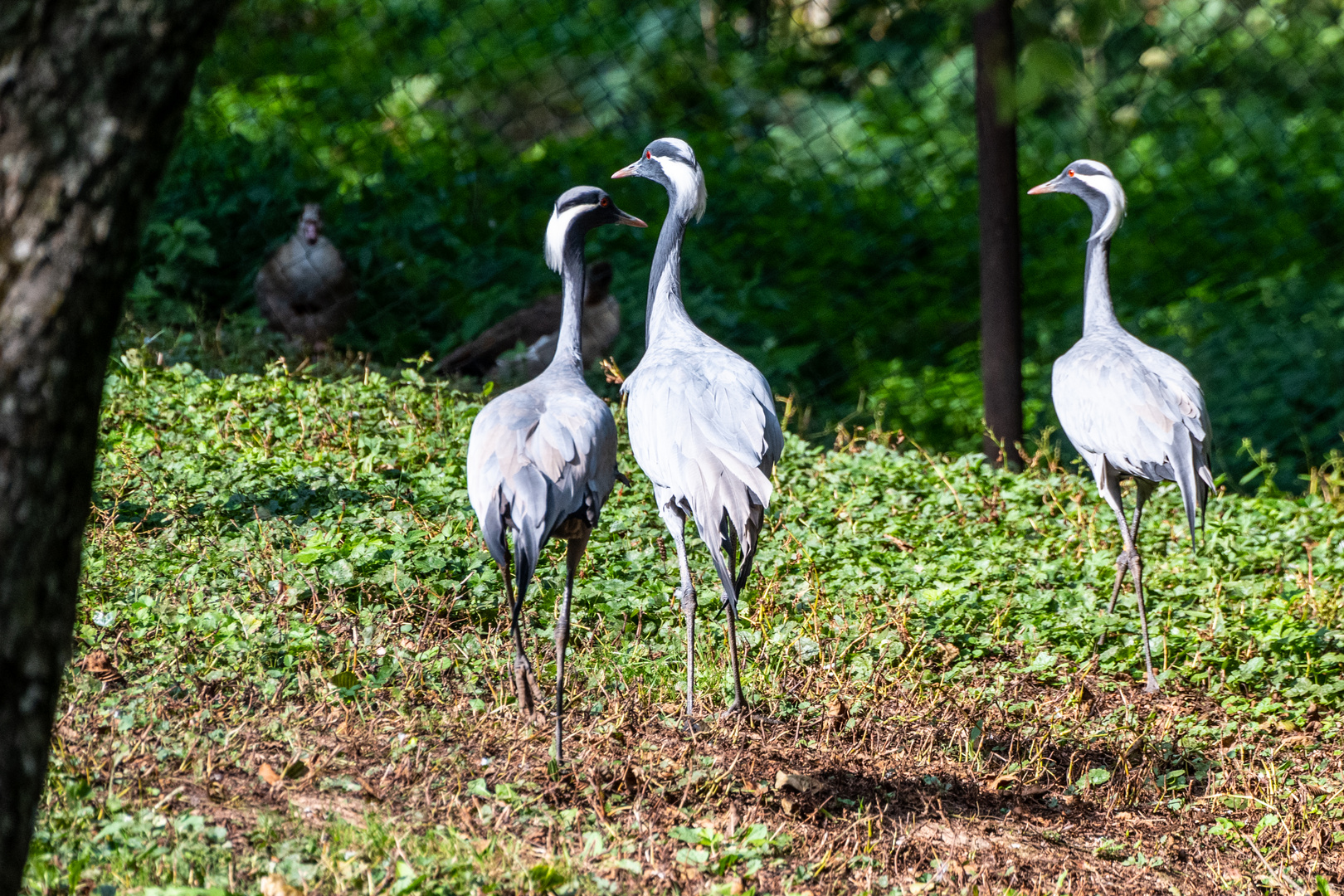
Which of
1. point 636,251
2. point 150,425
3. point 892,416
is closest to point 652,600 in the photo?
point 150,425

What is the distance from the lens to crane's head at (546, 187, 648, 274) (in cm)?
426

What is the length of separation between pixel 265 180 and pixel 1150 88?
7.64m

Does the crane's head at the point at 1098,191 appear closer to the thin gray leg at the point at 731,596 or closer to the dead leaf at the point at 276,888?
the thin gray leg at the point at 731,596

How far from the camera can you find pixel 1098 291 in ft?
17.5

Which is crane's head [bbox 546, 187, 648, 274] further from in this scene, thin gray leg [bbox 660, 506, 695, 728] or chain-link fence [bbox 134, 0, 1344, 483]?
chain-link fence [bbox 134, 0, 1344, 483]

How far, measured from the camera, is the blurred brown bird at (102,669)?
3400 mm

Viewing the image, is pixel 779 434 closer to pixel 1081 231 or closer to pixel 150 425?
pixel 150 425

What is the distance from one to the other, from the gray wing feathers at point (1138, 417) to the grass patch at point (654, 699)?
49 centimetres

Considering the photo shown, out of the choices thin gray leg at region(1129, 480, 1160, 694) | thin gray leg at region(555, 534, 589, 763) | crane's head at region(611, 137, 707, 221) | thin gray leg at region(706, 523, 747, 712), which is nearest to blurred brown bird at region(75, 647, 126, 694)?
thin gray leg at region(555, 534, 589, 763)

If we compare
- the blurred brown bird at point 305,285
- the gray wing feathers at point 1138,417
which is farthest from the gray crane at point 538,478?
the blurred brown bird at point 305,285

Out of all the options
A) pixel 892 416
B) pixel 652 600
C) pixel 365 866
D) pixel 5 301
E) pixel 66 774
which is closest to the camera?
pixel 5 301

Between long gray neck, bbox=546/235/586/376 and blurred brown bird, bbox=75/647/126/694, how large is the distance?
1.54 meters

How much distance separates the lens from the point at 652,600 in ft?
14.2

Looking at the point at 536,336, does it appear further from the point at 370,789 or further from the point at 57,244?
the point at 57,244
